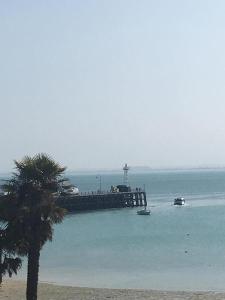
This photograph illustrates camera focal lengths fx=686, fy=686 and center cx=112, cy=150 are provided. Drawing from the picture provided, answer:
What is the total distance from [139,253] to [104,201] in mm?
55701

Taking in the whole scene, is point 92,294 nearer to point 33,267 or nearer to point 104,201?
point 33,267

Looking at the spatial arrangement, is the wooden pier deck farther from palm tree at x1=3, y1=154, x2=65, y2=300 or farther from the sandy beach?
palm tree at x1=3, y1=154, x2=65, y2=300

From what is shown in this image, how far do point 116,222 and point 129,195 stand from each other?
2716cm

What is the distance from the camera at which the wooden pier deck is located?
105250 mm

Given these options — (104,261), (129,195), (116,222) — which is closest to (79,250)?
(104,261)

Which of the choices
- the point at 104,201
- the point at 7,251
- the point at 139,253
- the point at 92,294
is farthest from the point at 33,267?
the point at 104,201

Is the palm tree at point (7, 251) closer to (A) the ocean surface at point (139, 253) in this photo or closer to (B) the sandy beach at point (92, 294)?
(B) the sandy beach at point (92, 294)

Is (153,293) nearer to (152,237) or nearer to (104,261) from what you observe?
(104,261)

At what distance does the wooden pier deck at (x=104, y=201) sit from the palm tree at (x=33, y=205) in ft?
250

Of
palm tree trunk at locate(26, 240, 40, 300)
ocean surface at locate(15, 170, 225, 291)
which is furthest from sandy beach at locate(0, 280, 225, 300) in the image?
palm tree trunk at locate(26, 240, 40, 300)

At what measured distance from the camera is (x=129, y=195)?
11694 cm

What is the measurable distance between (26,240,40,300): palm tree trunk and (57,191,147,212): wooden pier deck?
7655cm

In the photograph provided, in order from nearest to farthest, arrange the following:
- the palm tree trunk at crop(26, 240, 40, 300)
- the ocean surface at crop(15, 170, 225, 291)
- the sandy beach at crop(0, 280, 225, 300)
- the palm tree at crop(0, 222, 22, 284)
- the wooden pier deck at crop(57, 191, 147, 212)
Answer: the palm tree trunk at crop(26, 240, 40, 300) < the palm tree at crop(0, 222, 22, 284) < the sandy beach at crop(0, 280, 225, 300) < the ocean surface at crop(15, 170, 225, 291) < the wooden pier deck at crop(57, 191, 147, 212)

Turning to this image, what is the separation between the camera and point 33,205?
2445cm
